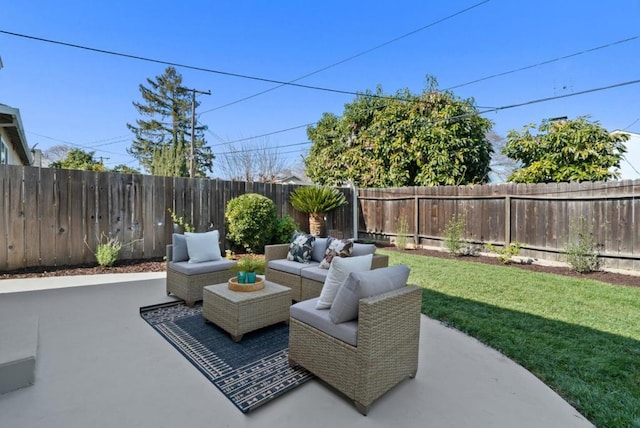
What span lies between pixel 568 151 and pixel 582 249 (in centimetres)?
350

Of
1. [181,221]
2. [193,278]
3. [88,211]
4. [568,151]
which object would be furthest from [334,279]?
[568,151]

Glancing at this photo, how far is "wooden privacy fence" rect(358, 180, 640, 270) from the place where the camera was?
537cm

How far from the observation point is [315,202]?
27.7 ft

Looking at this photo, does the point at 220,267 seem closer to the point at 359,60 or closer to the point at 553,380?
the point at 553,380

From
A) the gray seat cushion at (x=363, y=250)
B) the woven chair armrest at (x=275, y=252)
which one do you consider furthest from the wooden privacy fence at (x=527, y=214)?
the woven chair armrest at (x=275, y=252)

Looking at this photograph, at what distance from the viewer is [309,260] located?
14.0 feet

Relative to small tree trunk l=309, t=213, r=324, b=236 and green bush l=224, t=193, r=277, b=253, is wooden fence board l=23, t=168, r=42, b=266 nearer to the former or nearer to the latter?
green bush l=224, t=193, r=277, b=253

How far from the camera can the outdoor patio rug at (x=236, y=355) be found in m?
2.08

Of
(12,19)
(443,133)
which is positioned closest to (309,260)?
(12,19)

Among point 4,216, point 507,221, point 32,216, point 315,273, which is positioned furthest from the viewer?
point 507,221

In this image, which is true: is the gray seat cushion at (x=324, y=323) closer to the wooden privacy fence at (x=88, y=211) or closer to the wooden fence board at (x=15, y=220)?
the wooden privacy fence at (x=88, y=211)

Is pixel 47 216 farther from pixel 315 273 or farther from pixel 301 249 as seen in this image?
pixel 315 273

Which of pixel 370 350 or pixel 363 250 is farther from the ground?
pixel 363 250

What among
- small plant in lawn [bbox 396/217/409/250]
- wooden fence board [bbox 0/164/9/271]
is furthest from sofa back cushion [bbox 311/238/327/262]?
wooden fence board [bbox 0/164/9/271]
